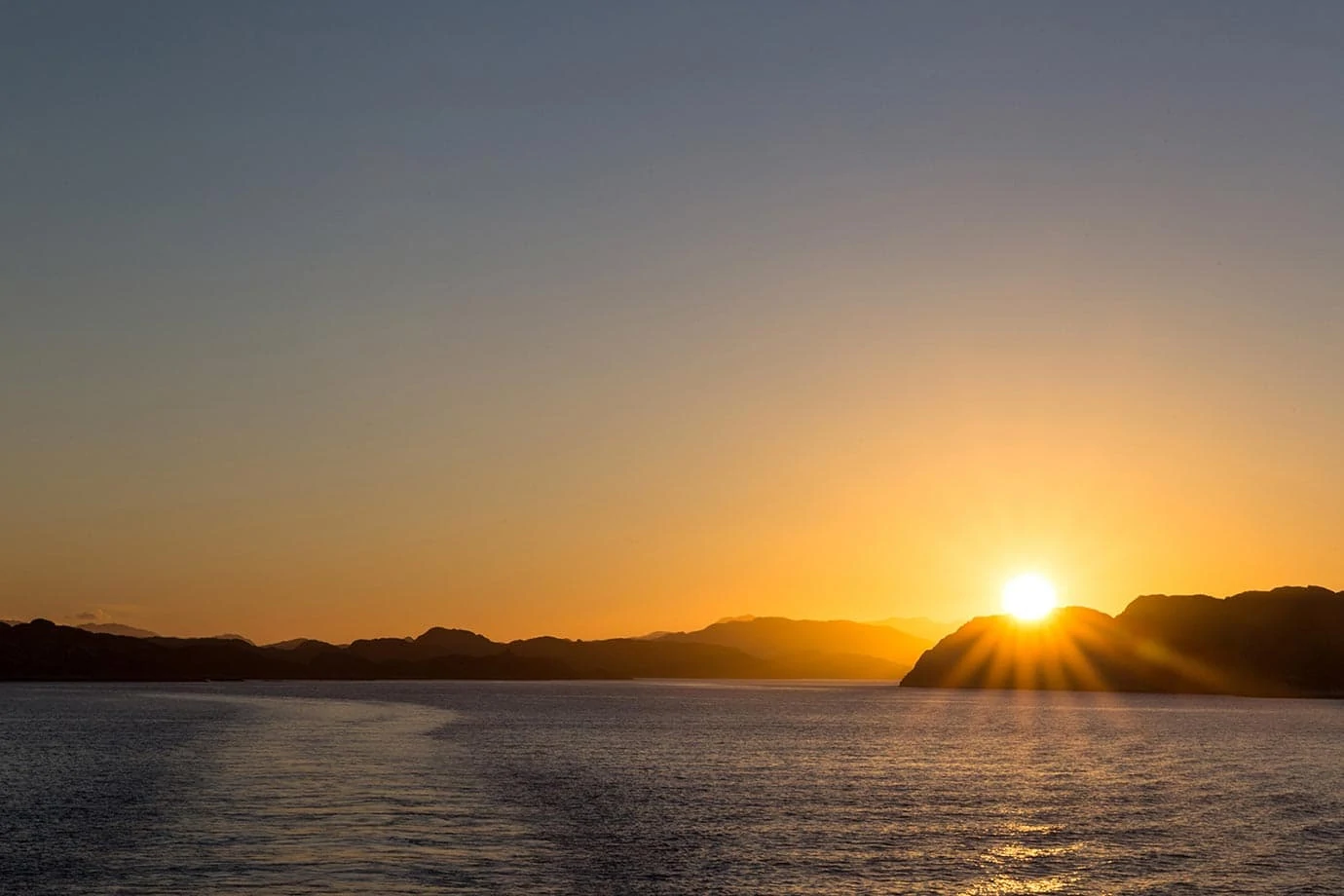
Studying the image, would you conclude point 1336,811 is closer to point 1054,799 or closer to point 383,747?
point 1054,799

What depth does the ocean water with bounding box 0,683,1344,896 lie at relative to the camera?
154ft

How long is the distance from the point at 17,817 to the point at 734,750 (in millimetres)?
67932

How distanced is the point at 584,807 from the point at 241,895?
27.4 meters

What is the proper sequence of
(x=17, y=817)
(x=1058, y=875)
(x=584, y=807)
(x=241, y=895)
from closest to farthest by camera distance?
(x=241, y=895) < (x=1058, y=875) < (x=17, y=817) < (x=584, y=807)

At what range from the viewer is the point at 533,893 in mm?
43250

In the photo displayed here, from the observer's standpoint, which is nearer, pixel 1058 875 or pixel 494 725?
pixel 1058 875

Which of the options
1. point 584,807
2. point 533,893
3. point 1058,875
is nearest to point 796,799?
point 584,807

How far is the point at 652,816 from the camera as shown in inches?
2542

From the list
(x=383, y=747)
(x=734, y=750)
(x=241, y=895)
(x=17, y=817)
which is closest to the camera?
(x=241, y=895)

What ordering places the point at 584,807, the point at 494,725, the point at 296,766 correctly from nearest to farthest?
the point at 584,807
the point at 296,766
the point at 494,725

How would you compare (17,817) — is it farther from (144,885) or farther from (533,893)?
(533,893)

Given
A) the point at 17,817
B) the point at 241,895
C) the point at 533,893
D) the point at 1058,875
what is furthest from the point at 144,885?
the point at 1058,875

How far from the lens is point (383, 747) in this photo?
10912 cm

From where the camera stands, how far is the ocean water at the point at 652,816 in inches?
1848
